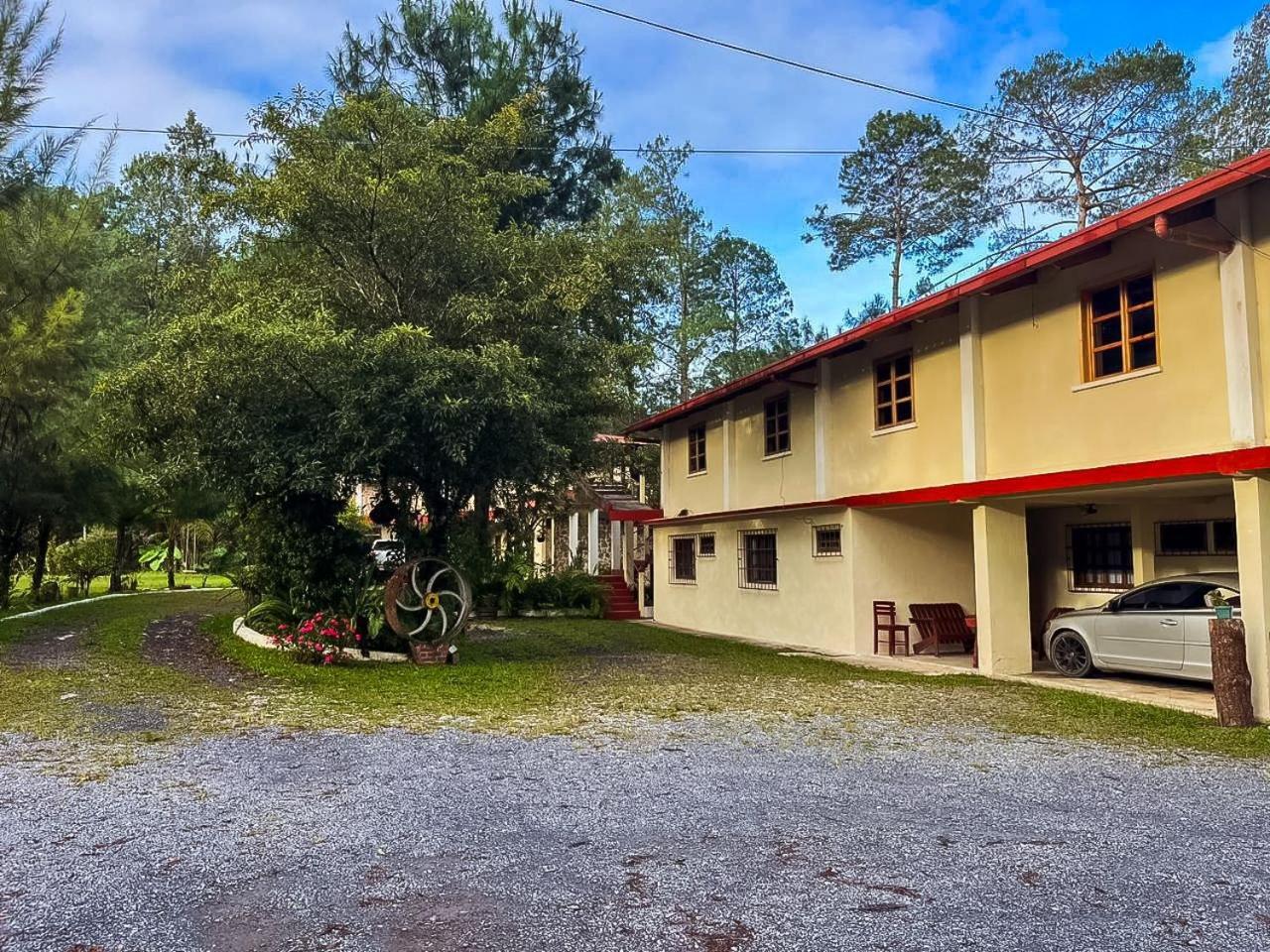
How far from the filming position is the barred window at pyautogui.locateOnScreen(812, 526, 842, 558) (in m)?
14.9

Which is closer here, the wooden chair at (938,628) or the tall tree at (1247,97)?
the wooden chair at (938,628)

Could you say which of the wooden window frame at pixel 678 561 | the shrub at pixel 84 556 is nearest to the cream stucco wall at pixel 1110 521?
the wooden window frame at pixel 678 561

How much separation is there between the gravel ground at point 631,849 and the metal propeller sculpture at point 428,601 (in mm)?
5194

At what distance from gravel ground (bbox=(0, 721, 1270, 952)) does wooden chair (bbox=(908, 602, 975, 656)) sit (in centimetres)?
709

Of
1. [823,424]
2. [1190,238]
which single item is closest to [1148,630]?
[1190,238]

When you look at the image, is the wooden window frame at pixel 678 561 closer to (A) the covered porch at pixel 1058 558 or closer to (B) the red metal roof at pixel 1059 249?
(B) the red metal roof at pixel 1059 249

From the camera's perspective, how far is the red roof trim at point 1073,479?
8586mm

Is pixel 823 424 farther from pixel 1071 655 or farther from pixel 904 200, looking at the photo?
pixel 904 200

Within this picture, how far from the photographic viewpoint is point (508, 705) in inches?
374

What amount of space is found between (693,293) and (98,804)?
3062 cm

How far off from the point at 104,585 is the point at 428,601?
25686 mm

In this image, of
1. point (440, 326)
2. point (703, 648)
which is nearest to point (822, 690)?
point (703, 648)

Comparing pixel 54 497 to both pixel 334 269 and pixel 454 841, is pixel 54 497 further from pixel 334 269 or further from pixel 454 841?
pixel 454 841

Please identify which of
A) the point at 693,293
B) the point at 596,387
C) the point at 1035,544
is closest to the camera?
the point at 596,387
